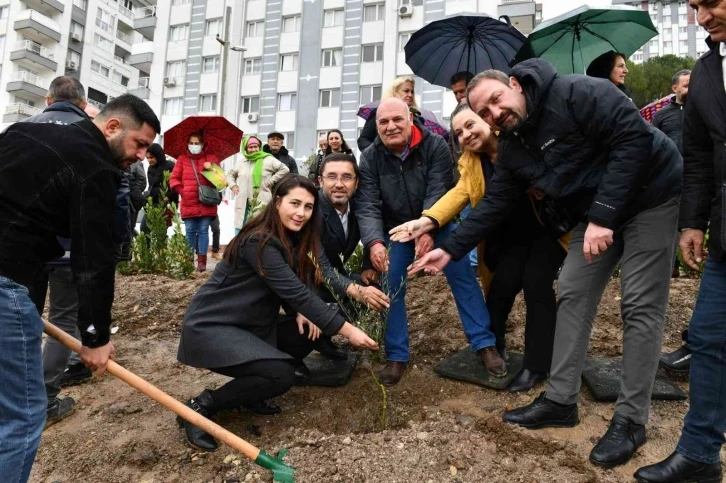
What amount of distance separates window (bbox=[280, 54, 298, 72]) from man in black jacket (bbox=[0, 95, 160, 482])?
79.8 ft

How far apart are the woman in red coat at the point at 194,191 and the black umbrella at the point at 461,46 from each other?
126 inches

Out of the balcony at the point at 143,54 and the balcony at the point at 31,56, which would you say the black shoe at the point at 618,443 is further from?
the balcony at the point at 31,56

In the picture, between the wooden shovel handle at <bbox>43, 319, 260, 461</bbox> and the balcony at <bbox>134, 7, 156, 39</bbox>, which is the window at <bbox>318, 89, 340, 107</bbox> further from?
the wooden shovel handle at <bbox>43, 319, 260, 461</bbox>

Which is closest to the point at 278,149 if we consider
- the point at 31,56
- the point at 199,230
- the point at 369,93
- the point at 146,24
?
the point at 199,230

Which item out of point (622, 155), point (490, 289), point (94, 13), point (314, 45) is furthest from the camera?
point (94, 13)

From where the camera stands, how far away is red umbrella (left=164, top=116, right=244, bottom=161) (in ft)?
22.1

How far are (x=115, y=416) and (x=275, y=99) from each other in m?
23.3

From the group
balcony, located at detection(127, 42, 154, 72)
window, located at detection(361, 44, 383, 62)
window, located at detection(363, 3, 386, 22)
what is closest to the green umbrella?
window, located at detection(361, 44, 383, 62)

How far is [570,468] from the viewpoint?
2338mm

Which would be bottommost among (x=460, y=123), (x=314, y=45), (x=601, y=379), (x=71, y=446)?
(x=71, y=446)

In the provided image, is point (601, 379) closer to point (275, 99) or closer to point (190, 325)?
point (190, 325)

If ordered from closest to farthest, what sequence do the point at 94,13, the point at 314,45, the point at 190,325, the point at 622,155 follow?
the point at 622,155, the point at 190,325, the point at 314,45, the point at 94,13

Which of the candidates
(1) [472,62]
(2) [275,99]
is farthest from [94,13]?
(1) [472,62]

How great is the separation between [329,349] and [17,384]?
2.08 meters
